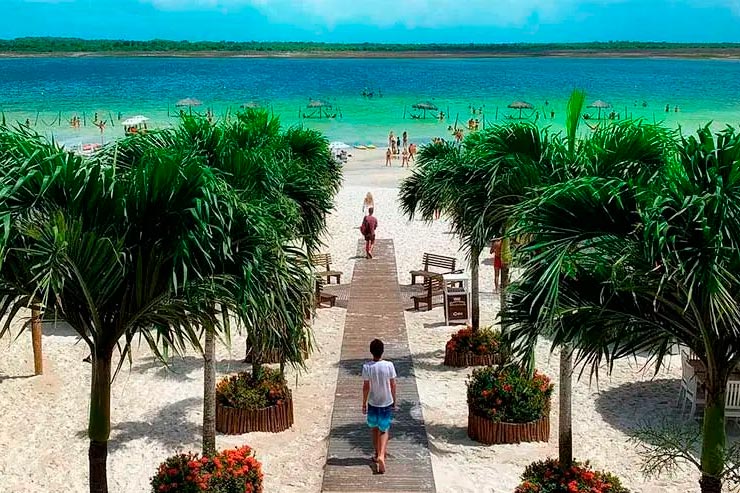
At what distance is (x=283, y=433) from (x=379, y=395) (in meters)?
1.98

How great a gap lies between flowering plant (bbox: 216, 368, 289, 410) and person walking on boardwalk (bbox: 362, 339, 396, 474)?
1.83m

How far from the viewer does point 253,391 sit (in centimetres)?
1025

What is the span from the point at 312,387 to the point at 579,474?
499 centimetres

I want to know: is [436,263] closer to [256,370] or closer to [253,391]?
[256,370]

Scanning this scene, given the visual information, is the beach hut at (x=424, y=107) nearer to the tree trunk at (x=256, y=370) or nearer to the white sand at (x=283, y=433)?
the white sand at (x=283, y=433)

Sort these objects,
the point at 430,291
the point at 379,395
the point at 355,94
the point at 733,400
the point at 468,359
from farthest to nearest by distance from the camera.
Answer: the point at 355,94
the point at 430,291
the point at 468,359
the point at 733,400
the point at 379,395

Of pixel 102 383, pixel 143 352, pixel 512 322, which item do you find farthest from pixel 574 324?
pixel 143 352

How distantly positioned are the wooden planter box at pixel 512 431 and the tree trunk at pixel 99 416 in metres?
4.66

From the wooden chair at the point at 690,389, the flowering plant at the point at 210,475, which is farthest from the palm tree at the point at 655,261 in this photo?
the wooden chair at the point at 690,389

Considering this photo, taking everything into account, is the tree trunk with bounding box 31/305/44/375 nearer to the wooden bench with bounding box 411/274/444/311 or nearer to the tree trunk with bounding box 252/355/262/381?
the tree trunk with bounding box 252/355/262/381

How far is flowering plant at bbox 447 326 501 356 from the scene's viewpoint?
41.4ft

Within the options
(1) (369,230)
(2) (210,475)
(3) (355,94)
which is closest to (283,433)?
(2) (210,475)

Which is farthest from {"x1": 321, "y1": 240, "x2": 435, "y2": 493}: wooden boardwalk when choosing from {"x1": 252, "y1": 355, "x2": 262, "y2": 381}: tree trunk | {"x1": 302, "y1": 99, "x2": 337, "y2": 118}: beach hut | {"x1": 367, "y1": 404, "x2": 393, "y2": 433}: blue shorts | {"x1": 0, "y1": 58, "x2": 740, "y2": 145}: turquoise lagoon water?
{"x1": 302, "y1": 99, "x2": 337, "y2": 118}: beach hut

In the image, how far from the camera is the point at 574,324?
5.99 m
